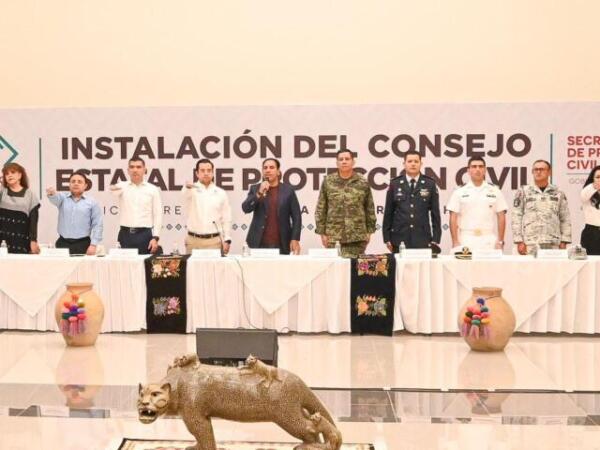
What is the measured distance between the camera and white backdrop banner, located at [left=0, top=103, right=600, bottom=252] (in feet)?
28.5

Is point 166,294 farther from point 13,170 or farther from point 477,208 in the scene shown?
point 477,208

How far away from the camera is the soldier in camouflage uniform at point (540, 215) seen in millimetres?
6984

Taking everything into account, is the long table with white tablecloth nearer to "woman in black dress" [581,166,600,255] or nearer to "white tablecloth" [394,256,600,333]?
"white tablecloth" [394,256,600,333]

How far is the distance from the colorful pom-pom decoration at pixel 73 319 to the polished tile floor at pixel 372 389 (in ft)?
0.45

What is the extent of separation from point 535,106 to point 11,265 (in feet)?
17.2

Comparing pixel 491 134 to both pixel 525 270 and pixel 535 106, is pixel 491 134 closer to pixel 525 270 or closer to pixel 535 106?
pixel 535 106

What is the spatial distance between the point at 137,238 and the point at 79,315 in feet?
5.31

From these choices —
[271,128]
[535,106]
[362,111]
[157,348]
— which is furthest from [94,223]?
[535,106]

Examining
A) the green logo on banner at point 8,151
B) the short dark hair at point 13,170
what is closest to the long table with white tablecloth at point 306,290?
the short dark hair at point 13,170

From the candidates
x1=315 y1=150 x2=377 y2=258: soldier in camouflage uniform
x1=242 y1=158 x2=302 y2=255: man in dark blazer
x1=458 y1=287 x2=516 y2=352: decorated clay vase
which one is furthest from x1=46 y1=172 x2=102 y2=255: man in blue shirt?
x1=458 y1=287 x2=516 y2=352: decorated clay vase

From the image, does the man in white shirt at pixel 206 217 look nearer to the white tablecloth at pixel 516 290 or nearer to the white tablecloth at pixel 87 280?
the white tablecloth at pixel 87 280

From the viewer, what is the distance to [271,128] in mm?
8875

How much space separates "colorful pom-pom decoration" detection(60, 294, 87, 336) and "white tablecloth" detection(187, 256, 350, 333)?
870 millimetres

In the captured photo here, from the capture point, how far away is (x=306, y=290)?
6.45m
